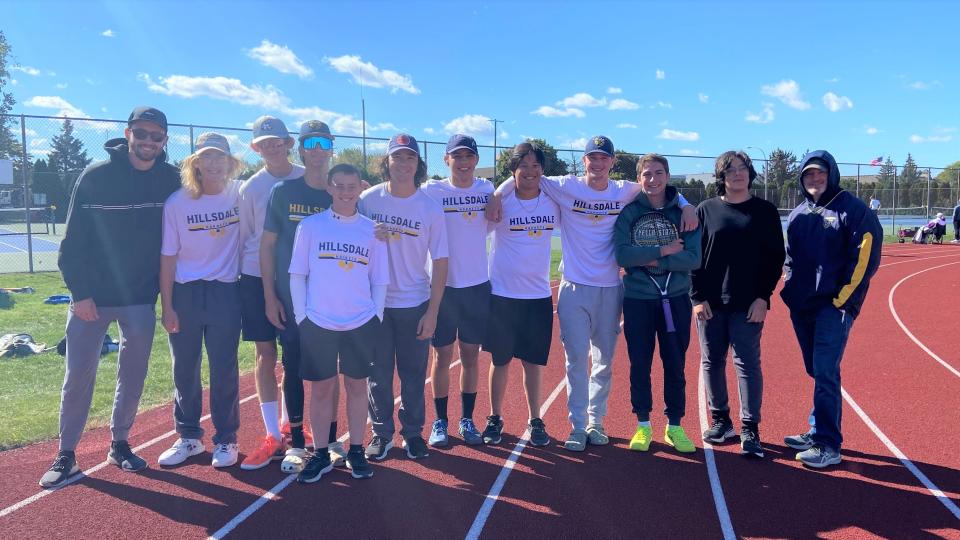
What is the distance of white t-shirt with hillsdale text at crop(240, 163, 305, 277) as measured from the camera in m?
4.00

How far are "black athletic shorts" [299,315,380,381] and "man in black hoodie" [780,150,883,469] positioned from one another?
2.94 metres

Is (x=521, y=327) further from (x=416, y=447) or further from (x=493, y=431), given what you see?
(x=416, y=447)

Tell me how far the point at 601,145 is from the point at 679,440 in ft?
7.15

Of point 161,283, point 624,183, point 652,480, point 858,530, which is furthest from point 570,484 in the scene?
point 161,283

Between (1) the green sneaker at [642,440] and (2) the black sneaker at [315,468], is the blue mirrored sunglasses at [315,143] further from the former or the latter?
(1) the green sneaker at [642,440]

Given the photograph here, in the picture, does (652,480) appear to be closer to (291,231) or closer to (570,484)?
(570,484)

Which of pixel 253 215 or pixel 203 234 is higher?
pixel 253 215

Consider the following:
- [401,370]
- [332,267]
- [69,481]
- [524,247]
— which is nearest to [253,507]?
[401,370]

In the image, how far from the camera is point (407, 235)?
3947 millimetres

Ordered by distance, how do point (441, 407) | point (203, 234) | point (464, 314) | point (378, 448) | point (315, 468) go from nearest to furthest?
point (315, 468) → point (203, 234) → point (378, 448) → point (464, 314) → point (441, 407)

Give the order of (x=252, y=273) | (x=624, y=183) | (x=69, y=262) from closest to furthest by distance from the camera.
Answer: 1. (x=69, y=262)
2. (x=252, y=273)
3. (x=624, y=183)

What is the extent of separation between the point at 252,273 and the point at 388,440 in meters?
1.48

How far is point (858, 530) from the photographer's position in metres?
3.25

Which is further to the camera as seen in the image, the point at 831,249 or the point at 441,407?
the point at 441,407
